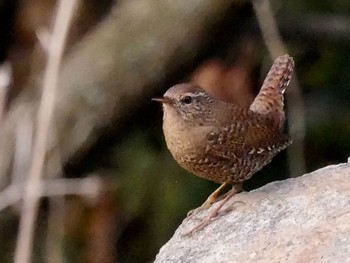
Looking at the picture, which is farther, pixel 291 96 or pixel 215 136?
pixel 291 96

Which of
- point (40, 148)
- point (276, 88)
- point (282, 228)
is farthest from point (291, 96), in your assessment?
point (40, 148)

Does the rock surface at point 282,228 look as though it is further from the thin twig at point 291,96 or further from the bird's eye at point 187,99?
the thin twig at point 291,96

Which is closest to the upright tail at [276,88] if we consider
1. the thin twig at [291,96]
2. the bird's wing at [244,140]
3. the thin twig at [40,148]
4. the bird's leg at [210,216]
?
the thin twig at [291,96]

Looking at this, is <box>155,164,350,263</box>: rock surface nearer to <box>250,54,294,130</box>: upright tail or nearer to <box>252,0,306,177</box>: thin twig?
<box>250,54,294,130</box>: upright tail

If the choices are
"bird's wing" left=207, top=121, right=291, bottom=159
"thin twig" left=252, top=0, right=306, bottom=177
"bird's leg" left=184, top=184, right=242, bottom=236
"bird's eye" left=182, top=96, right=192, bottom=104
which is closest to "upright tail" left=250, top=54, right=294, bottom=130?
"thin twig" left=252, top=0, right=306, bottom=177

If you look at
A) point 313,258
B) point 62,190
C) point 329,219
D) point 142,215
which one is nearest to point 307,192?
point 329,219

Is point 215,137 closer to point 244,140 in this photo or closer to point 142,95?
point 244,140
